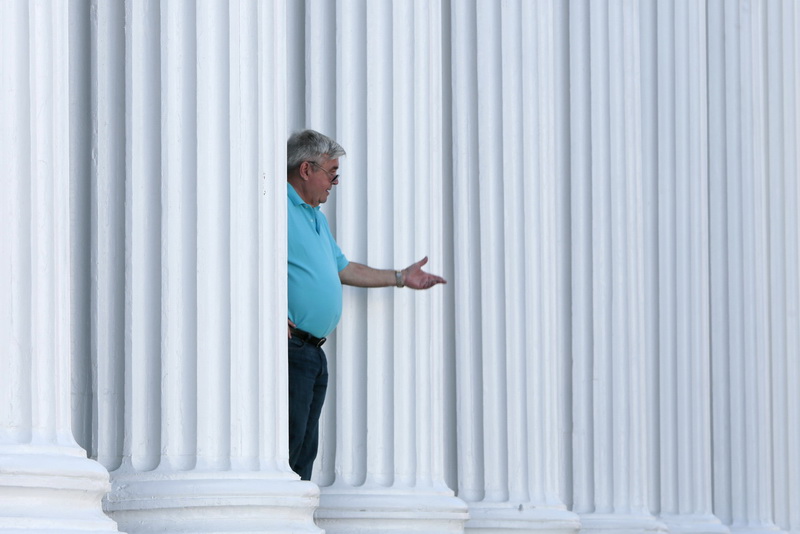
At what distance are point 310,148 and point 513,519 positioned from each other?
359cm

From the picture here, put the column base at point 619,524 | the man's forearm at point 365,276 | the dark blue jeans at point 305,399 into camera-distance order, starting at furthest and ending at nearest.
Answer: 1. the column base at point 619,524
2. the man's forearm at point 365,276
3. the dark blue jeans at point 305,399

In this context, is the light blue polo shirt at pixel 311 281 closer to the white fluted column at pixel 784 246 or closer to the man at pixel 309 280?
the man at pixel 309 280

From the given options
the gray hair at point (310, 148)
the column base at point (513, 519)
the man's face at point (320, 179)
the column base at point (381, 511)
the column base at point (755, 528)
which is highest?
the gray hair at point (310, 148)

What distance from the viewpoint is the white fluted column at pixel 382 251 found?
10.8 metres

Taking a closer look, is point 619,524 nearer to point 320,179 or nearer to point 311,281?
point 311,281

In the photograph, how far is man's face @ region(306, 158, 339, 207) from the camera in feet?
34.1

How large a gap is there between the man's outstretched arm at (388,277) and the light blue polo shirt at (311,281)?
12.2 inches

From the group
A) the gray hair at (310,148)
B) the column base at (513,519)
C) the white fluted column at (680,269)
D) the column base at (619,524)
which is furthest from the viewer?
the white fluted column at (680,269)

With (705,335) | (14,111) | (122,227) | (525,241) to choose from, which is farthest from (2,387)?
(705,335)

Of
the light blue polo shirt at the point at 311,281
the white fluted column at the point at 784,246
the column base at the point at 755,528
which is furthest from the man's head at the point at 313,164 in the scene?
the white fluted column at the point at 784,246

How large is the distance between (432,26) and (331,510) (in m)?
3.31

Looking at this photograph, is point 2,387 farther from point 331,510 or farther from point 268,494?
point 331,510

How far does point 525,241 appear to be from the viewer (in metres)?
13.1

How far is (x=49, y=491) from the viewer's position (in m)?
7.20
